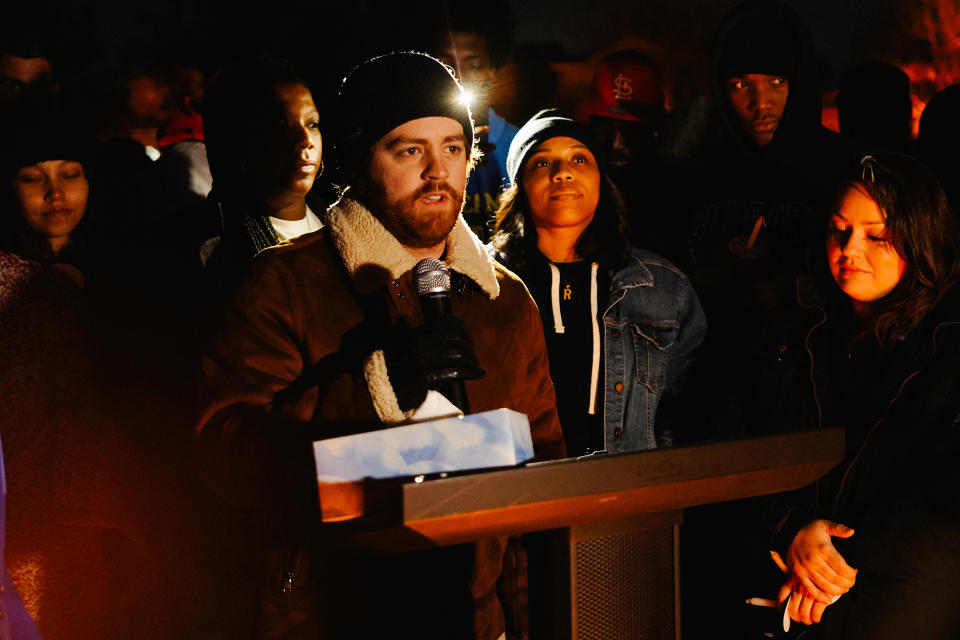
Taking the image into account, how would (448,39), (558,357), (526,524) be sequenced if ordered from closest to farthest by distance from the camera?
(526,524) < (558,357) < (448,39)

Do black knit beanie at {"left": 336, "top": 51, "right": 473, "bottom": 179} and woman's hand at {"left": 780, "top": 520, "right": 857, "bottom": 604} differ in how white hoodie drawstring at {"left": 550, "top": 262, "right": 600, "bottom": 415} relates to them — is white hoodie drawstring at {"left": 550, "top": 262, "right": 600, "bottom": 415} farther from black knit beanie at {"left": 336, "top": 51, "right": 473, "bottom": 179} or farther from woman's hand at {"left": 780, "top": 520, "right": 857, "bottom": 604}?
black knit beanie at {"left": 336, "top": 51, "right": 473, "bottom": 179}

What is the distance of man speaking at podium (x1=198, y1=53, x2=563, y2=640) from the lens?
1.82 metres

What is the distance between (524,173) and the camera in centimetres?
335

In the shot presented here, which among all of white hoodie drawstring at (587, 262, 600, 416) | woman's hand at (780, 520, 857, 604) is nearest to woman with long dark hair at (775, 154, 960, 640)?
woman's hand at (780, 520, 857, 604)

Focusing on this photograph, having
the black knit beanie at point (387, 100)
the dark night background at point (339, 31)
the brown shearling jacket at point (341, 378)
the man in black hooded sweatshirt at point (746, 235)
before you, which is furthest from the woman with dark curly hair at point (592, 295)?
the dark night background at point (339, 31)

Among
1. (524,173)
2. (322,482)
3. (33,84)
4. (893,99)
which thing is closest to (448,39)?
(524,173)

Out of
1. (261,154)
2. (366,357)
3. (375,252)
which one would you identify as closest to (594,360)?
(375,252)

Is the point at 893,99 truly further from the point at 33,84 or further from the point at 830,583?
the point at 33,84

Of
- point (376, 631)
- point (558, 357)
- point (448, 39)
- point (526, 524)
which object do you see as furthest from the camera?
point (448, 39)

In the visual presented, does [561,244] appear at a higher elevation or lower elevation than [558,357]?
higher

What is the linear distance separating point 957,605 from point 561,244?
172 centimetres

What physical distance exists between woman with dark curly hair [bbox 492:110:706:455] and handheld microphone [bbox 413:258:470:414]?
1524mm

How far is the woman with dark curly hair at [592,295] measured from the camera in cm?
315

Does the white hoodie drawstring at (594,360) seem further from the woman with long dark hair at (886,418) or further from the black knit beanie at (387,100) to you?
the black knit beanie at (387,100)
